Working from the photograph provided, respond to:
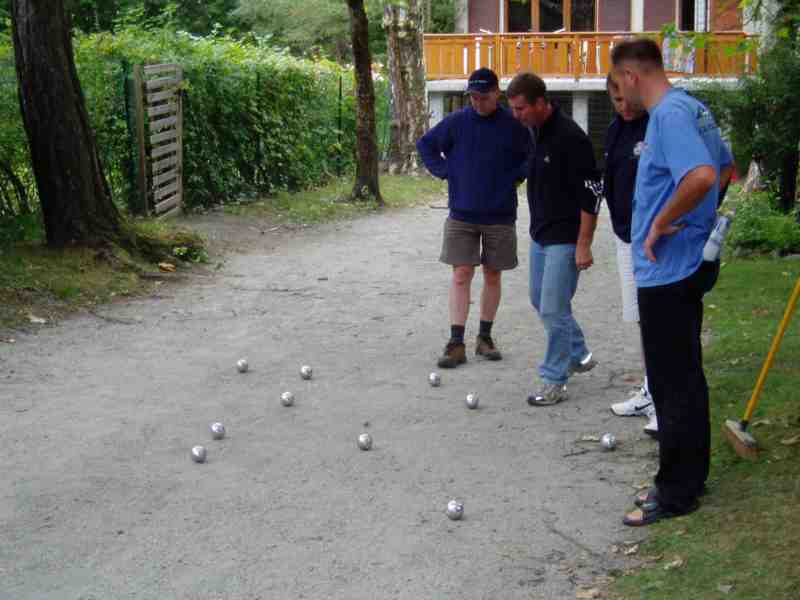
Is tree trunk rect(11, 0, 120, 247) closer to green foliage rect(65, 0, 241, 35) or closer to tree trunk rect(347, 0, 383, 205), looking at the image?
tree trunk rect(347, 0, 383, 205)

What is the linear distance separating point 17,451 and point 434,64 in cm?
2616

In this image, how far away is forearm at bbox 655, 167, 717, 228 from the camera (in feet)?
16.5

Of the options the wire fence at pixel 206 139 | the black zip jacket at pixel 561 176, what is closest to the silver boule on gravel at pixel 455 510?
the black zip jacket at pixel 561 176

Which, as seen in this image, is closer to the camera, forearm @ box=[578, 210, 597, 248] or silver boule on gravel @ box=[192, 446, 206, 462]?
silver boule on gravel @ box=[192, 446, 206, 462]

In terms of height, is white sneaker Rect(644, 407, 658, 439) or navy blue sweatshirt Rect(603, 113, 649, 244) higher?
navy blue sweatshirt Rect(603, 113, 649, 244)

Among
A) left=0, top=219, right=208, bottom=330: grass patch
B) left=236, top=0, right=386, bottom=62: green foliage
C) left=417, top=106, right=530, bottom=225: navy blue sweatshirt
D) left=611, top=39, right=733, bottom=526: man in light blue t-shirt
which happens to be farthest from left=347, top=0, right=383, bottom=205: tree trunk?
left=236, top=0, right=386, bottom=62: green foliage

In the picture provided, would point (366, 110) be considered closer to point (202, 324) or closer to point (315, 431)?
point (202, 324)

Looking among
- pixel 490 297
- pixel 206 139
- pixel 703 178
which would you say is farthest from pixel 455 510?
pixel 206 139

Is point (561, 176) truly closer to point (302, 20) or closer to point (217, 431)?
point (217, 431)

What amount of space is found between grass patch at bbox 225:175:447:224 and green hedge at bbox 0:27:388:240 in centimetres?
42

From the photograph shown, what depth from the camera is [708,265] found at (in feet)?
17.5

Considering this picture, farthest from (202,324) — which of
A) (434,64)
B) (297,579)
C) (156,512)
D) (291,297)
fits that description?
(434,64)

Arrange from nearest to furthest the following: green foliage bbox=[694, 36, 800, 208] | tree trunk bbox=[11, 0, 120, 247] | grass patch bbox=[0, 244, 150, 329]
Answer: grass patch bbox=[0, 244, 150, 329] → tree trunk bbox=[11, 0, 120, 247] → green foliage bbox=[694, 36, 800, 208]

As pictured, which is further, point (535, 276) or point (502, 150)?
point (502, 150)
